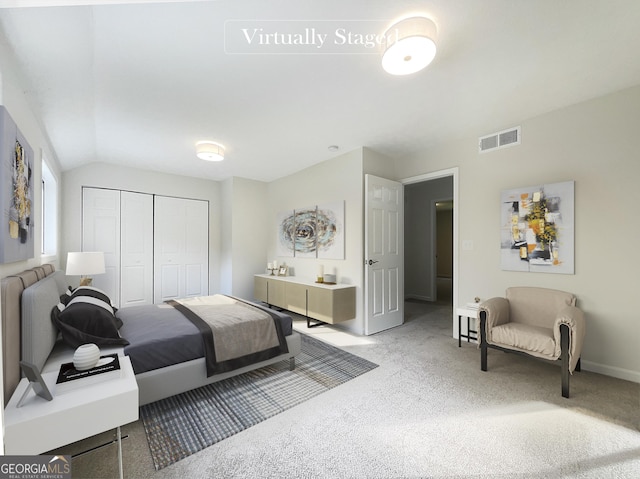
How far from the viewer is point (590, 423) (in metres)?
1.79

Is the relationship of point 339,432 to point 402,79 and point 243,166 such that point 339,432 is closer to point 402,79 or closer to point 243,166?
point 402,79

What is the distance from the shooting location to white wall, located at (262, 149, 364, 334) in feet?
12.1

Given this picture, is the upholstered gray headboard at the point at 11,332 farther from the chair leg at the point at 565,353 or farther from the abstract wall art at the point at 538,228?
the abstract wall art at the point at 538,228

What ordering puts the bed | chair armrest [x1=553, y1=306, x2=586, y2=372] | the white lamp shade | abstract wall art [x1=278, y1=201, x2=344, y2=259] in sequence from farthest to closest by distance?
abstract wall art [x1=278, y1=201, x2=344, y2=259] < the white lamp shade < chair armrest [x1=553, y1=306, x2=586, y2=372] < the bed

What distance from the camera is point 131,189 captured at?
451 centimetres

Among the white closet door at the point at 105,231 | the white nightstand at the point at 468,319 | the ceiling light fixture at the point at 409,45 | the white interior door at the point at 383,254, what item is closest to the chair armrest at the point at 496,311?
the white nightstand at the point at 468,319

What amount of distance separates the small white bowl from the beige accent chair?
9.79 ft

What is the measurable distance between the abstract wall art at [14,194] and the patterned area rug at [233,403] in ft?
4.44

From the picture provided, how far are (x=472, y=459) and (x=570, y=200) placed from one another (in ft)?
8.24

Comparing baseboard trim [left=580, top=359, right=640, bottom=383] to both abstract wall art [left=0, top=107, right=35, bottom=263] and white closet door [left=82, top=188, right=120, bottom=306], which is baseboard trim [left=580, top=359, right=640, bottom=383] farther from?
white closet door [left=82, top=188, right=120, bottom=306]

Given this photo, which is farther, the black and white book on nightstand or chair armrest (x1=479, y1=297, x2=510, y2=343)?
chair armrest (x1=479, y1=297, x2=510, y2=343)

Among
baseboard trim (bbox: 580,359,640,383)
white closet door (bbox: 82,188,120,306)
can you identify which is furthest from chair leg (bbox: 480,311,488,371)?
white closet door (bbox: 82,188,120,306)

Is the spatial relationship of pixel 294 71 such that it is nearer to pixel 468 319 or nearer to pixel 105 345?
pixel 105 345

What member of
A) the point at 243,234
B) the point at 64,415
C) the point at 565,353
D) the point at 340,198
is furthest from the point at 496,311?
the point at 243,234
